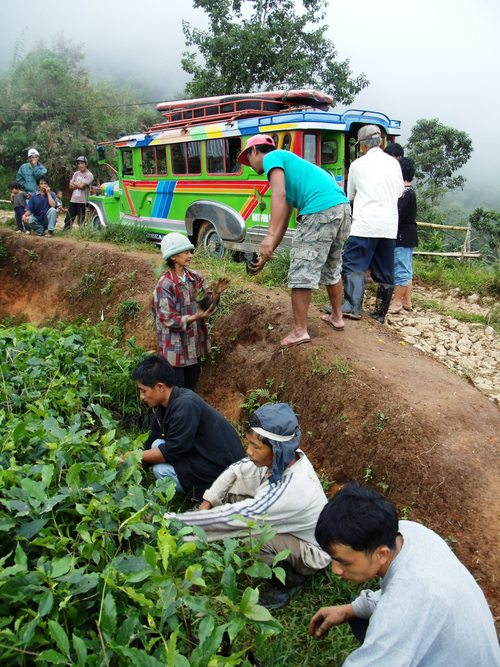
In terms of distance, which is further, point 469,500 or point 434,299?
point 434,299

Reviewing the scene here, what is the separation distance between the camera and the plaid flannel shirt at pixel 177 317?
419cm

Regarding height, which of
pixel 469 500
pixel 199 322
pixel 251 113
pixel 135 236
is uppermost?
pixel 251 113

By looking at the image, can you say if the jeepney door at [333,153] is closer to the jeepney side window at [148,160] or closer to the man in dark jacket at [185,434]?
the jeepney side window at [148,160]

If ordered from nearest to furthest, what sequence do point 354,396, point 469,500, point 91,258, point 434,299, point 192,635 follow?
point 192,635 → point 469,500 → point 354,396 → point 434,299 → point 91,258

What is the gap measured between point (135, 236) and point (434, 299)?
4.92 meters

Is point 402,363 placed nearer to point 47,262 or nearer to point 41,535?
point 41,535

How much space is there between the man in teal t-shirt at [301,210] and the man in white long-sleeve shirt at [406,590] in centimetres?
237

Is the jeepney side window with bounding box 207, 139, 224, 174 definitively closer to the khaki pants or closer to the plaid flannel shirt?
the plaid flannel shirt

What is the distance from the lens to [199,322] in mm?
4449

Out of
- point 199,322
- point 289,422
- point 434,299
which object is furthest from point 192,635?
point 434,299

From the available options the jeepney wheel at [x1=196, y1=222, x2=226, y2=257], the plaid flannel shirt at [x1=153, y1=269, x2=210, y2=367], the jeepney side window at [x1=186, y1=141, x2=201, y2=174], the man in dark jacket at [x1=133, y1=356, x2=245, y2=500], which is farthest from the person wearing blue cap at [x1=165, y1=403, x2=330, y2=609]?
the jeepney side window at [x1=186, y1=141, x2=201, y2=174]

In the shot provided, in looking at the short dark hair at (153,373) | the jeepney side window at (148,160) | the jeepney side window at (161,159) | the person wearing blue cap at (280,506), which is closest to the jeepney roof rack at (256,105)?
the jeepney side window at (161,159)

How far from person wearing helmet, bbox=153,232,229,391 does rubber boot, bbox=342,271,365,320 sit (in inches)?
47.1

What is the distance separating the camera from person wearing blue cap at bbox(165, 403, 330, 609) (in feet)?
8.40
